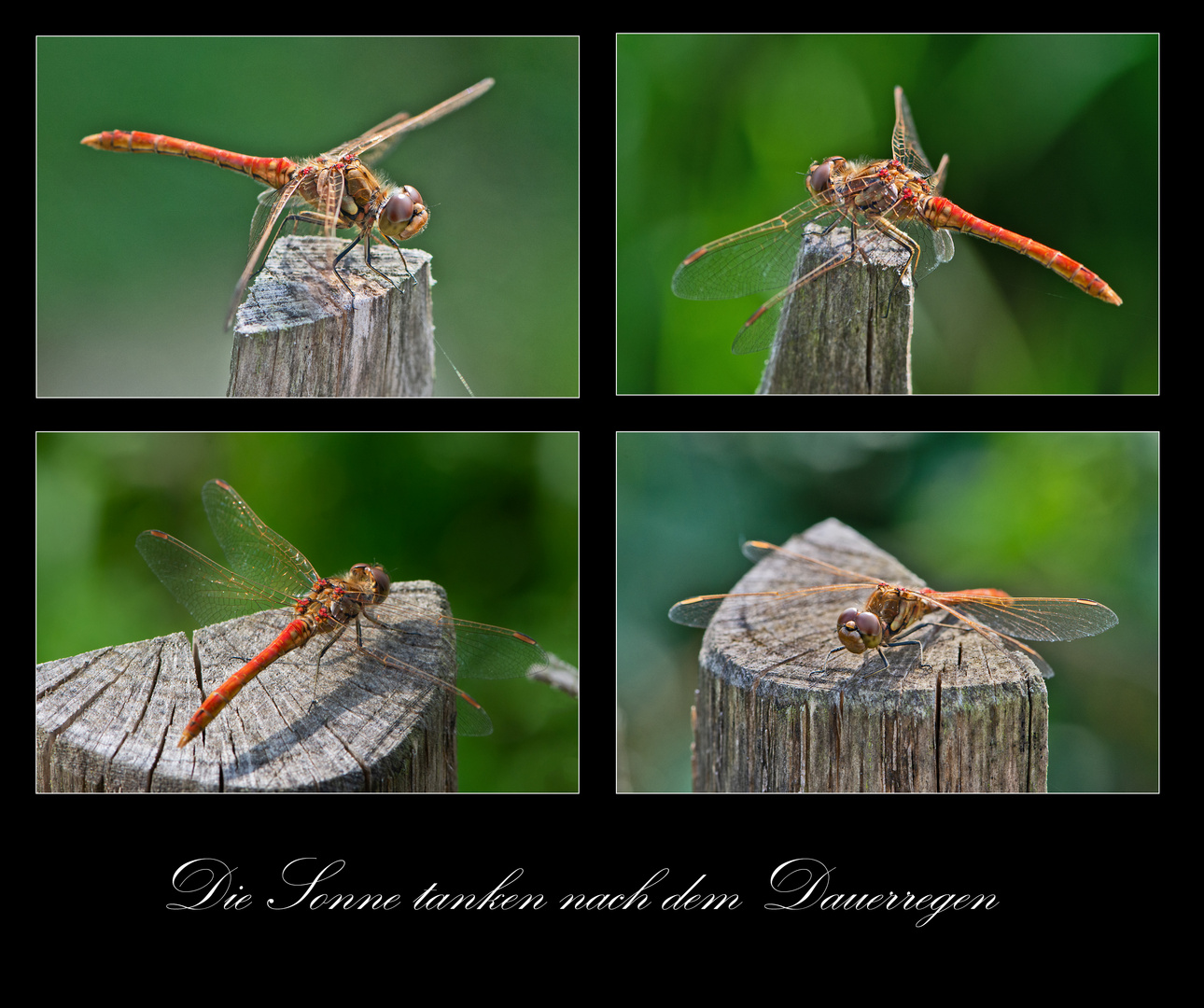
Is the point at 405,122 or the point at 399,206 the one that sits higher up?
the point at 405,122

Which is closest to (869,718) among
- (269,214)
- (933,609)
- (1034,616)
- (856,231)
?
(933,609)

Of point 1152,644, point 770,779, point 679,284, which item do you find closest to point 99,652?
point 770,779

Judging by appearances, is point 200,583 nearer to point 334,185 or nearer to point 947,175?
point 334,185

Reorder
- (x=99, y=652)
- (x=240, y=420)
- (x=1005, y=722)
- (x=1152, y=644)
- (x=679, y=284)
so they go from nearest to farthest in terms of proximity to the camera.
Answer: (x=1005, y=722) → (x=99, y=652) → (x=240, y=420) → (x=679, y=284) → (x=1152, y=644)

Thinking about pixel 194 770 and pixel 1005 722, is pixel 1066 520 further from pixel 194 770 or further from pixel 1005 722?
pixel 194 770

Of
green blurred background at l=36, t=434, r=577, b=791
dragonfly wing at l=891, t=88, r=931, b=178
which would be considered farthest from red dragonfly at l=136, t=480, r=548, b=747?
dragonfly wing at l=891, t=88, r=931, b=178

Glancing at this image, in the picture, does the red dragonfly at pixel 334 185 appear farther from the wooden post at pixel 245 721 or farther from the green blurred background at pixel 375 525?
the wooden post at pixel 245 721

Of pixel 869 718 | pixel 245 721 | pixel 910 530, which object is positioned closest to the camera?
pixel 869 718
